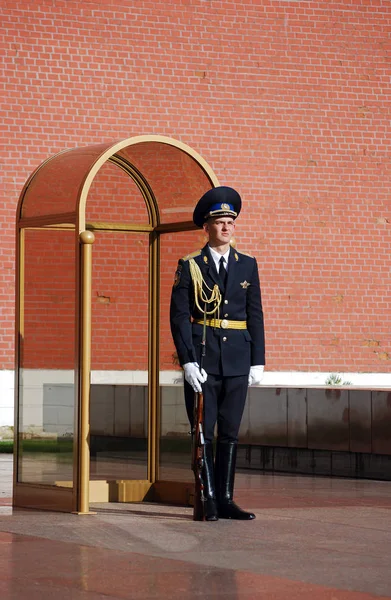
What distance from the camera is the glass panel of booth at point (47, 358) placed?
7824 mm

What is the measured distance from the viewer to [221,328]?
7.64 m

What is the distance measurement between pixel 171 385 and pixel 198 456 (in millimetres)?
1282

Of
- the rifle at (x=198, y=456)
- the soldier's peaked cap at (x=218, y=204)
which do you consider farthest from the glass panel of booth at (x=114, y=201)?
the rifle at (x=198, y=456)

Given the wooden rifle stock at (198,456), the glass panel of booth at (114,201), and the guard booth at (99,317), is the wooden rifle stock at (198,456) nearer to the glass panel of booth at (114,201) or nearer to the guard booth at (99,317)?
the guard booth at (99,317)

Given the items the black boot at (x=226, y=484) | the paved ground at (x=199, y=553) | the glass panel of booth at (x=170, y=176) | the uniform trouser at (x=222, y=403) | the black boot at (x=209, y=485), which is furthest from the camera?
the glass panel of booth at (x=170, y=176)

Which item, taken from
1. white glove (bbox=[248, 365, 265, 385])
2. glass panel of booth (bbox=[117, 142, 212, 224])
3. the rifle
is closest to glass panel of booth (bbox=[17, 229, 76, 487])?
the rifle

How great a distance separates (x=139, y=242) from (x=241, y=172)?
25.0 ft

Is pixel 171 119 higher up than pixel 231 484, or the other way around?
pixel 171 119

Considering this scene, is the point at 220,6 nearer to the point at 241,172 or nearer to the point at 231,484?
the point at 241,172

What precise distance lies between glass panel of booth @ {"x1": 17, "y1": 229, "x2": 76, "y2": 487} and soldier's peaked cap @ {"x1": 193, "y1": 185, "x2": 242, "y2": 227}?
2.46 ft

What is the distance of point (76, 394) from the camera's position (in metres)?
7.77

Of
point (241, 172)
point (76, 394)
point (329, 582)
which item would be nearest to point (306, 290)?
point (241, 172)

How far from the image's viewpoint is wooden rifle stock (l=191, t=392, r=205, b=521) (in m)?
7.38

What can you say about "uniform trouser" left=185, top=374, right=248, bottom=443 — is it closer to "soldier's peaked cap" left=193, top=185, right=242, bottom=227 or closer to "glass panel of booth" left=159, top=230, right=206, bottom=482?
"glass panel of booth" left=159, top=230, right=206, bottom=482
